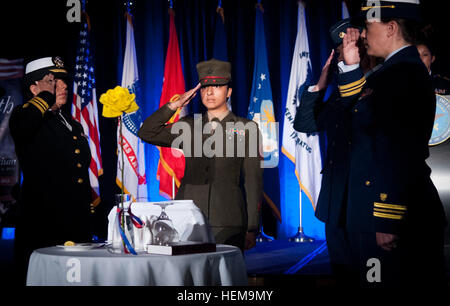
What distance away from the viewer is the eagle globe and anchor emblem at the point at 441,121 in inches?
202

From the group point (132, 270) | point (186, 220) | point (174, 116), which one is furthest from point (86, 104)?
point (132, 270)

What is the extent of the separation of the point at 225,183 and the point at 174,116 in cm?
299

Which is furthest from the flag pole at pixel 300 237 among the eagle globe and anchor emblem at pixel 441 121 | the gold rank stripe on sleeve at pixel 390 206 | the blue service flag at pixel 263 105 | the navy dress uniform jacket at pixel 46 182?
the gold rank stripe on sleeve at pixel 390 206

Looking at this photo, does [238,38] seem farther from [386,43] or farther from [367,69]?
[386,43]

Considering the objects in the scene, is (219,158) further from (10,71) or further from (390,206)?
(10,71)

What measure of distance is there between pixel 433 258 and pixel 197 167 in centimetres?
144

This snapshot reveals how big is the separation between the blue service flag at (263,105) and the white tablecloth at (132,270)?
4128 millimetres

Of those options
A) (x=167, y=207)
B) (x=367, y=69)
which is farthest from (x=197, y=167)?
(x=367, y=69)

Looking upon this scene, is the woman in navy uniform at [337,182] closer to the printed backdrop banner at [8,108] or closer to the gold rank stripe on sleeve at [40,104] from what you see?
the gold rank stripe on sleeve at [40,104]

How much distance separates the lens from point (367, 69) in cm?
255

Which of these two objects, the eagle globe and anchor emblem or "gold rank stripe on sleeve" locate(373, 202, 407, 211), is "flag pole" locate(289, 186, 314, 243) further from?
"gold rank stripe on sleeve" locate(373, 202, 407, 211)

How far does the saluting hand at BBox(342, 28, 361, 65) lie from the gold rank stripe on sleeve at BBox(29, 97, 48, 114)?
1696mm

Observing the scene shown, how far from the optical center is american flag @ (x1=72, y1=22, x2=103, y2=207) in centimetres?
560

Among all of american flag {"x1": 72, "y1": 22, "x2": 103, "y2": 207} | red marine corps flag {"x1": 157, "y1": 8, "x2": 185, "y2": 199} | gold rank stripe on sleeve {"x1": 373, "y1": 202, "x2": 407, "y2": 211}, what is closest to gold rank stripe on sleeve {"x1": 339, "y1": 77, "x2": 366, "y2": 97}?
gold rank stripe on sleeve {"x1": 373, "y1": 202, "x2": 407, "y2": 211}
